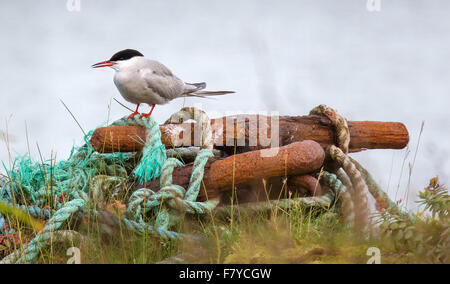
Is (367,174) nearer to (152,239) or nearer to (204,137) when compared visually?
(204,137)

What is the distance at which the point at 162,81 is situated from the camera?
3021 mm

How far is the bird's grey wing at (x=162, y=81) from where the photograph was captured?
9.67 ft

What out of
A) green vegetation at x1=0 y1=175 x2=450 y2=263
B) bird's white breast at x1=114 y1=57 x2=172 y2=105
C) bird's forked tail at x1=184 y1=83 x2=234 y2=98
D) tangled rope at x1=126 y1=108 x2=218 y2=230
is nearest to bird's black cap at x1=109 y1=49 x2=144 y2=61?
bird's white breast at x1=114 y1=57 x2=172 y2=105

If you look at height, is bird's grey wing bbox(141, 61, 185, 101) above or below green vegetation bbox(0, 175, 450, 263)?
above

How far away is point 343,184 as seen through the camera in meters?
3.08

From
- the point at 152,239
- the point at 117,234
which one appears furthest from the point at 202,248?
the point at 117,234

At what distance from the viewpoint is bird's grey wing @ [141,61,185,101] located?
2947mm

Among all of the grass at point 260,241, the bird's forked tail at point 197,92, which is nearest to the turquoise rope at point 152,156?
the grass at point 260,241

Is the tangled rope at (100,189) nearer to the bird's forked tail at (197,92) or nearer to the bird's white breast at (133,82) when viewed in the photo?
the bird's white breast at (133,82)

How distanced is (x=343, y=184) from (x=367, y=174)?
24cm

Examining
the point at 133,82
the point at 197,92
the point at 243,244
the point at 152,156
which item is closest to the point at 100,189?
the point at 152,156

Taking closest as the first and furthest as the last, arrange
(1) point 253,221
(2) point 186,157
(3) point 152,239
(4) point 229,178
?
(3) point 152,239 → (1) point 253,221 → (4) point 229,178 → (2) point 186,157

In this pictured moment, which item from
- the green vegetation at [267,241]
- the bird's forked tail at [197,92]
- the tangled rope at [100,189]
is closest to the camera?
the green vegetation at [267,241]

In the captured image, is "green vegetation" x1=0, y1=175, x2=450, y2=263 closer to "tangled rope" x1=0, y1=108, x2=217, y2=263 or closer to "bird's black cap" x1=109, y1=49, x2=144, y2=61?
"tangled rope" x1=0, y1=108, x2=217, y2=263
